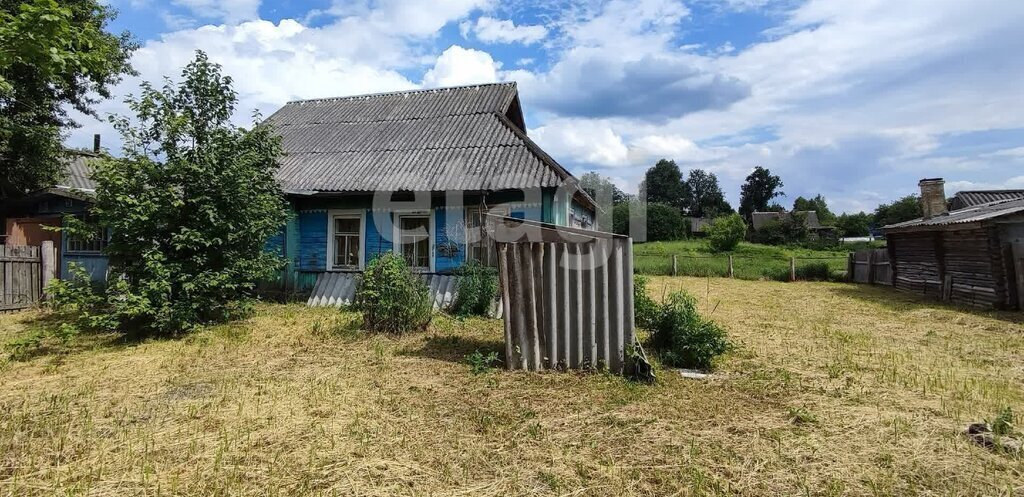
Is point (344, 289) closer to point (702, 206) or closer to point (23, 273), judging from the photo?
point (23, 273)

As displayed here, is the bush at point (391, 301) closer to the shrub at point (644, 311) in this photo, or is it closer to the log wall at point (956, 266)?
the shrub at point (644, 311)

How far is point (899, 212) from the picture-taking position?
163 feet

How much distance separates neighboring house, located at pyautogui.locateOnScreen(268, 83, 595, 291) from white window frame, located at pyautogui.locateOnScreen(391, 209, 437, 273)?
0.02m

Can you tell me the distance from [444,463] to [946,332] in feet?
30.9

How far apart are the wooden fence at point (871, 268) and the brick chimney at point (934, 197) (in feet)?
6.37

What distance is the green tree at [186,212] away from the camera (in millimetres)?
6941

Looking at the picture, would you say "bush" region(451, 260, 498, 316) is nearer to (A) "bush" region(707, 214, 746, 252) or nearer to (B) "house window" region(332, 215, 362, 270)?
(B) "house window" region(332, 215, 362, 270)

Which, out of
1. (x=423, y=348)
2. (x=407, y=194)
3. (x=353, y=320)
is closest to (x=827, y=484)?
(x=423, y=348)

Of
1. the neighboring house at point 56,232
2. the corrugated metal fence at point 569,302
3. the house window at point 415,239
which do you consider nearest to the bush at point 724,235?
the house window at point 415,239

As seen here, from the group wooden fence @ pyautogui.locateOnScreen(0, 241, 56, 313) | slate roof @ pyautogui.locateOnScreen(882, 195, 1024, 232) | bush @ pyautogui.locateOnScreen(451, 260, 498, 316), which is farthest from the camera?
slate roof @ pyautogui.locateOnScreen(882, 195, 1024, 232)

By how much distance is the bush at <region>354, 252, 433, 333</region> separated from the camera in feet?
23.9

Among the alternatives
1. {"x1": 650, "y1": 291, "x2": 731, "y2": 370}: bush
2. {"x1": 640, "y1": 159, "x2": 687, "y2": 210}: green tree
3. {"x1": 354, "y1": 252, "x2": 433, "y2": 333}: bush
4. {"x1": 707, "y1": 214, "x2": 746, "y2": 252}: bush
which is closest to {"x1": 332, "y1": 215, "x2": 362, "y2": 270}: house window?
{"x1": 354, "y1": 252, "x2": 433, "y2": 333}: bush

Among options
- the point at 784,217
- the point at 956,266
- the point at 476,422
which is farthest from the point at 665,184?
the point at 476,422

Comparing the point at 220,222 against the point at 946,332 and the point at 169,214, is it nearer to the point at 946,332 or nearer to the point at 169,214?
the point at 169,214
